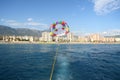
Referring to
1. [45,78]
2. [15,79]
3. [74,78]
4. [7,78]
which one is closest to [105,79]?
[74,78]

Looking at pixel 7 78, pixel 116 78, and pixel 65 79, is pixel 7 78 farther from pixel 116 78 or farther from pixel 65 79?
pixel 116 78

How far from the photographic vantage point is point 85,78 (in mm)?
21766

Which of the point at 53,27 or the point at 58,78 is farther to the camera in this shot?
the point at 53,27

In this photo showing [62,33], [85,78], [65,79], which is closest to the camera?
[65,79]

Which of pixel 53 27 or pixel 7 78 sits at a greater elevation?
pixel 53 27

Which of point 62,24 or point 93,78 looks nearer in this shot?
point 93,78

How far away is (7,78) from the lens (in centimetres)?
2131

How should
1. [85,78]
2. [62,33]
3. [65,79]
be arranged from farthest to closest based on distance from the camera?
[62,33] < [85,78] < [65,79]

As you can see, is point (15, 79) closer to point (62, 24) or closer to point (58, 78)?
point (58, 78)

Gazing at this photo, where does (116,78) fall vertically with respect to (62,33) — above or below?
below

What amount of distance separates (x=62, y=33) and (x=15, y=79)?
17218 mm

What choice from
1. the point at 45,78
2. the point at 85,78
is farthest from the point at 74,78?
the point at 45,78

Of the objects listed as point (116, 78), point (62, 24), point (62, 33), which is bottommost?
point (116, 78)

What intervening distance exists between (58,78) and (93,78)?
17.7 ft
